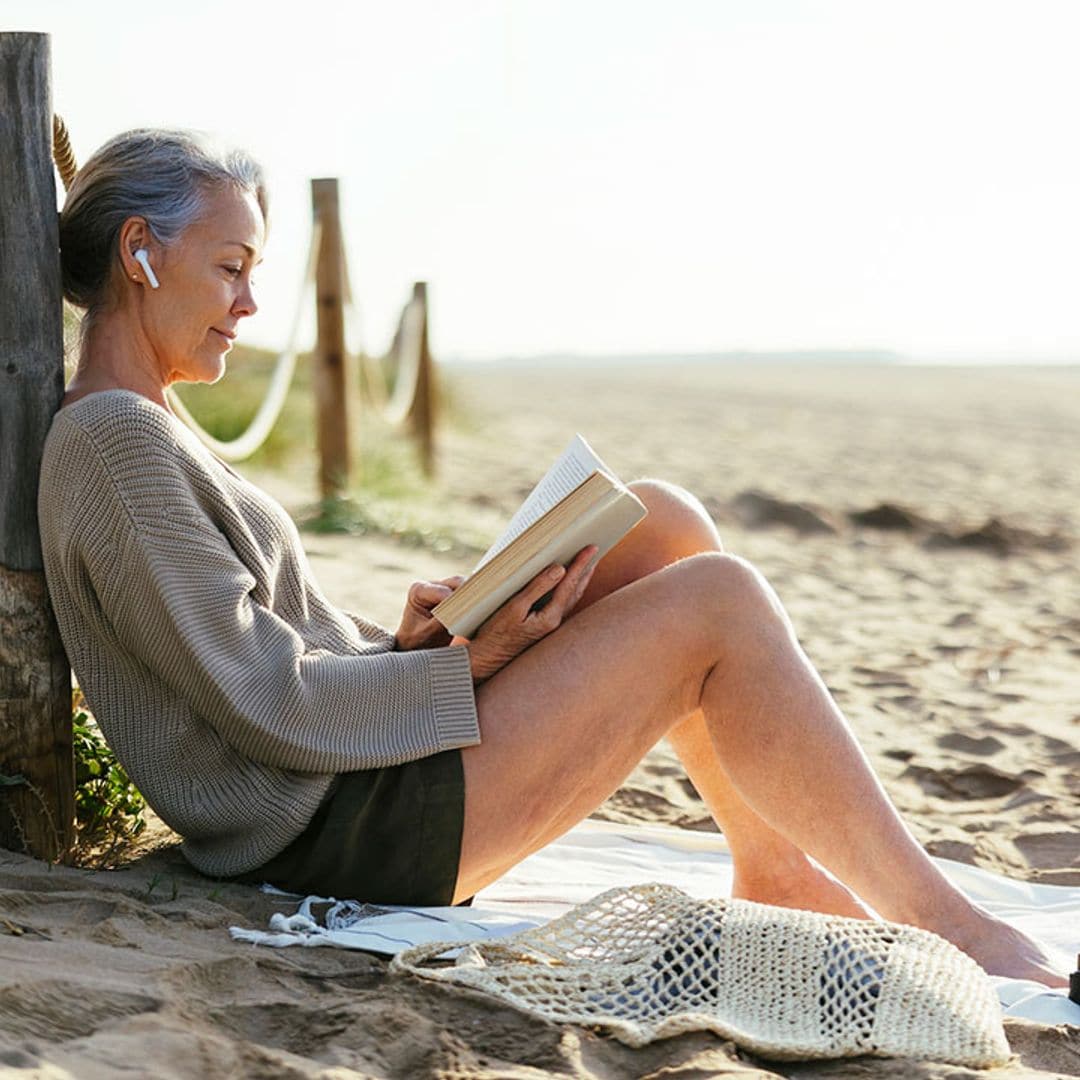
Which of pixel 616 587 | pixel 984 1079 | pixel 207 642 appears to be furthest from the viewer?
pixel 616 587

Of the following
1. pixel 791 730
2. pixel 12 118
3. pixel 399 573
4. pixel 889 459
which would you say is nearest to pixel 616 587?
pixel 791 730

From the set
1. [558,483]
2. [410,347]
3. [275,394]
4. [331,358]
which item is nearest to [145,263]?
[558,483]

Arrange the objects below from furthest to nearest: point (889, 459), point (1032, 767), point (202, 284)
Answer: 1. point (889, 459)
2. point (1032, 767)
3. point (202, 284)

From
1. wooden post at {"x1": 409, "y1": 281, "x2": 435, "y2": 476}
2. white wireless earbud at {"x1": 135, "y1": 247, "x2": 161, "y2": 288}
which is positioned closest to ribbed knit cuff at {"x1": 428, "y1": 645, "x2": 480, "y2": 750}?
white wireless earbud at {"x1": 135, "y1": 247, "x2": 161, "y2": 288}

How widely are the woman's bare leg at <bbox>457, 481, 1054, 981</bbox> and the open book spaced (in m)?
0.12

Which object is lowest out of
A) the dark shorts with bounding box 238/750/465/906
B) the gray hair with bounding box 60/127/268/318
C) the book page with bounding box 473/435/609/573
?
the dark shorts with bounding box 238/750/465/906

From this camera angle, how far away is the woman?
7.61ft

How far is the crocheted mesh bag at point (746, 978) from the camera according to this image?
2.01 m

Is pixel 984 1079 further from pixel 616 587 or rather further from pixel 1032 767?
pixel 1032 767

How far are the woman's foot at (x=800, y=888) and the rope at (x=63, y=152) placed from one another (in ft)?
5.57

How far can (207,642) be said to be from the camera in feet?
7.50

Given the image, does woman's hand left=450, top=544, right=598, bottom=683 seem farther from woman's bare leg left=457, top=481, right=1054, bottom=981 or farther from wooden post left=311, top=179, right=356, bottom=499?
wooden post left=311, top=179, right=356, bottom=499

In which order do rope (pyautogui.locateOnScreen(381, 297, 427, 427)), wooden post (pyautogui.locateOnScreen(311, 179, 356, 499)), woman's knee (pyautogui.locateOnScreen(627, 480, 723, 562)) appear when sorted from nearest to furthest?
woman's knee (pyautogui.locateOnScreen(627, 480, 723, 562)) → wooden post (pyautogui.locateOnScreen(311, 179, 356, 499)) → rope (pyautogui.locateOnScreen(381, 297, 427, 427))

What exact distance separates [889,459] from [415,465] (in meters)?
4.81
